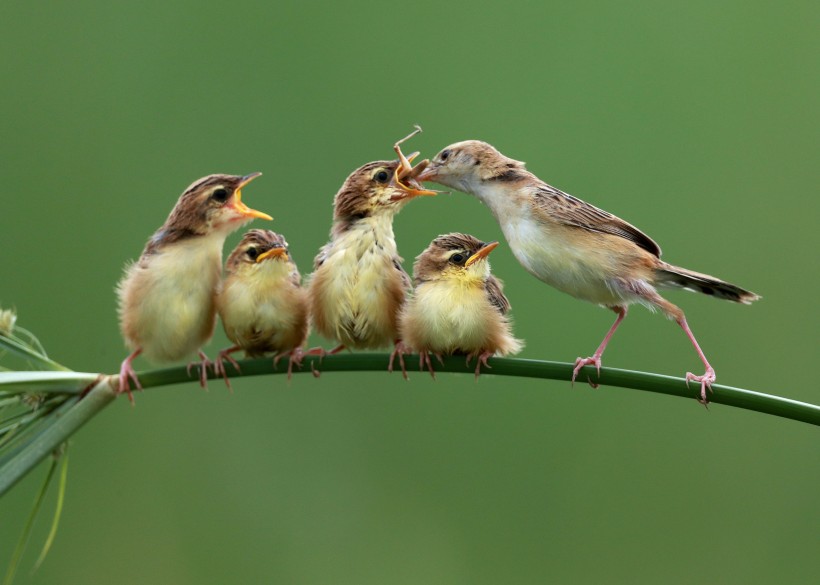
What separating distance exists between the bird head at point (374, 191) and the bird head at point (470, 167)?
13cm

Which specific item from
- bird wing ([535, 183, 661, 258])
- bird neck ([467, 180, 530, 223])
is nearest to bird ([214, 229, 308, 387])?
bird neck ([467, 180, 530, 223])

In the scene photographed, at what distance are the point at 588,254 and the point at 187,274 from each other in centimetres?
137

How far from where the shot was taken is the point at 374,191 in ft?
12.3

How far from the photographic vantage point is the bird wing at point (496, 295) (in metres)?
3.65

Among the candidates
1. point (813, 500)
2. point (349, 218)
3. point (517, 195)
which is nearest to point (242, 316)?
point (349, 218)

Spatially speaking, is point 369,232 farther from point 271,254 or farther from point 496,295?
point 496,295

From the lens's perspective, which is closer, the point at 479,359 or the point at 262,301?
the point at 479,359

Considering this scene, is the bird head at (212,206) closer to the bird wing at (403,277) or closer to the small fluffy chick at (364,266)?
the small fluffy chick at (364,266)

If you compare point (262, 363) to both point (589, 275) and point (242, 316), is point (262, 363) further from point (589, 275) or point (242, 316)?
point (589, 275)

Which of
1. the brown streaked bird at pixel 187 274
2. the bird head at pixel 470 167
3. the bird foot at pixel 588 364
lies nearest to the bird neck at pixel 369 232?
the bird head at pixel 470 167

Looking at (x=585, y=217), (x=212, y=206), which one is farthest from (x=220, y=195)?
(x=585, y=217)

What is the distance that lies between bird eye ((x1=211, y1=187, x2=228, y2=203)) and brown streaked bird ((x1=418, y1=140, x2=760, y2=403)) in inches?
37.9

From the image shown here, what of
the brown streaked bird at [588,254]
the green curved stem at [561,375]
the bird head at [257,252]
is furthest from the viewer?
the bird head at [257,252]

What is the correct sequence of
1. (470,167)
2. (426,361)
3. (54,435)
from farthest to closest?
(470,167), (426,361), (54,435)
